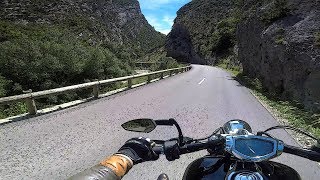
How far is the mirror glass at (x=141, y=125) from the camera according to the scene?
247 cm

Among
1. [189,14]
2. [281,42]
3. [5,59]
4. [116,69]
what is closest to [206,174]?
[281,42]

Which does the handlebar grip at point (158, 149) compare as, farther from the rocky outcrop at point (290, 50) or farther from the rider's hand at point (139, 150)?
the rocky outcrop at point (290, 50)

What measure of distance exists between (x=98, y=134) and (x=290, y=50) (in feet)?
43.3

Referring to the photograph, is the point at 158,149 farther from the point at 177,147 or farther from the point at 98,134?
the point at 98,134

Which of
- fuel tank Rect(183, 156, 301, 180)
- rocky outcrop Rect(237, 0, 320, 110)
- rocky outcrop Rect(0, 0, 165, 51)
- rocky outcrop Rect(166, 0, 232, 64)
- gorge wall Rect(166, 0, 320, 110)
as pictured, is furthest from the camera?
rocky outcrop Rect(166, 0, 232, 64)

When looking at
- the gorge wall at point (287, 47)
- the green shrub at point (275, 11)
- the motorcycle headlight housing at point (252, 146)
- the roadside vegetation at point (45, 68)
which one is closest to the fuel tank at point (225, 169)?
the motorcycle headlight housing at point (252, 146)

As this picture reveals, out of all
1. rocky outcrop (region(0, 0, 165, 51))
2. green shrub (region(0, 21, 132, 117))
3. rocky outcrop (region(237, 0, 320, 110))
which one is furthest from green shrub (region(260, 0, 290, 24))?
rocky outcrop (region(0, 0, 165, 51))

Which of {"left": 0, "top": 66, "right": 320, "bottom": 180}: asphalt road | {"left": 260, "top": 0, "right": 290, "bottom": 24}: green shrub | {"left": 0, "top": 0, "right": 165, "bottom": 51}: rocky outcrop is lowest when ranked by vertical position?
{"left": 0, "top": 66, "right": 320, "bottom": 180}: asphalt road

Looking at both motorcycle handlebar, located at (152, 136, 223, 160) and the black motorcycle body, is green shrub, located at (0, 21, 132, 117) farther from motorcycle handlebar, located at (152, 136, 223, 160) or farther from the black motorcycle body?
motorcycle handlebar, located at (152, 136, 223, 160)

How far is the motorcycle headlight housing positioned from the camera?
2.05 metres

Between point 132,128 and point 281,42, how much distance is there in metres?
18.6

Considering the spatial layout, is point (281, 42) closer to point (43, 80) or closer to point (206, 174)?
point (43, 80)

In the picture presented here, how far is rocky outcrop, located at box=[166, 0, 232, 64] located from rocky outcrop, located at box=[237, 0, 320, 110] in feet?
217

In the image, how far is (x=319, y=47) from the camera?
50.2 ft
